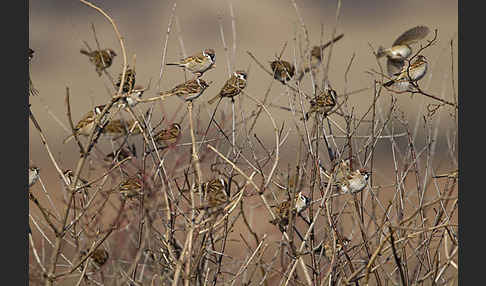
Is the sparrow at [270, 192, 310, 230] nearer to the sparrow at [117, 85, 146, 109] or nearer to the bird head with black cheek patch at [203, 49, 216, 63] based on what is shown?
the sparrow at [117, 85, 146, 109]

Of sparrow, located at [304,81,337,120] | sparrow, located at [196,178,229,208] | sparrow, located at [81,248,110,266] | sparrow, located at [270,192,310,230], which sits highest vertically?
sparrow, located at [304,81,337,120]

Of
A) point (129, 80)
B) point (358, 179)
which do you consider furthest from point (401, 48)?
point (129, 80)

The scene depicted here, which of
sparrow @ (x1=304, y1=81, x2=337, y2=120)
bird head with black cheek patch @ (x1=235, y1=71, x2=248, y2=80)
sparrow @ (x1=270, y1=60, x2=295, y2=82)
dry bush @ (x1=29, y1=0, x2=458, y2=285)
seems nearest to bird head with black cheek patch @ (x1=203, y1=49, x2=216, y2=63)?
bird head with black cheek patch @ (x1=235, y1=71, x2=248, y2=80)

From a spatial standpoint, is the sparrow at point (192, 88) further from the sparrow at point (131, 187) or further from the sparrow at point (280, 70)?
the sparrow at point (131, 187)

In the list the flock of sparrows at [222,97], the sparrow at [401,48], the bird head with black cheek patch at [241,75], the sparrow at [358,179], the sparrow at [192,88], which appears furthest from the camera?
the bird head with black cheek patch at [241,75]

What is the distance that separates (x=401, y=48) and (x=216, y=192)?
2598mm

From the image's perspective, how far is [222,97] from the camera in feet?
15.6

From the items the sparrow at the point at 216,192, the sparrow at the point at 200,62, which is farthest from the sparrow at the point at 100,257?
the sparrow at the point at 200,62

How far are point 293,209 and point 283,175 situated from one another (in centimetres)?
71

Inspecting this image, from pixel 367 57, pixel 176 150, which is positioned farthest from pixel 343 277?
pixel 367 57

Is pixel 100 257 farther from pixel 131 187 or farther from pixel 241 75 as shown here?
pixel 241 75

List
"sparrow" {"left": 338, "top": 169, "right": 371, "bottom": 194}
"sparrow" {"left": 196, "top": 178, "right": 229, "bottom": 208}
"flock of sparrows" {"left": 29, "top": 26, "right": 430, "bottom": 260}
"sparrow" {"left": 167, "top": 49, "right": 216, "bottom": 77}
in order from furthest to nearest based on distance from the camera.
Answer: "sparrow" {"left": 167, "top": 49, "right": 216, "bottom": 77} < "sparrow" {"left": 338, "top": 169, "right": 371, "bottom": 194} < "flock of sparrows" {"left": 29, "top": 26, "right": 430, "bottom": 260} < "sparrow" {"left": 196, "top": 178, "right": 229, "bottom": 208}

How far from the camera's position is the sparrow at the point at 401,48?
4973 mm

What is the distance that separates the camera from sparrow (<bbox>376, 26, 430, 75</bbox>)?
4973 mm
